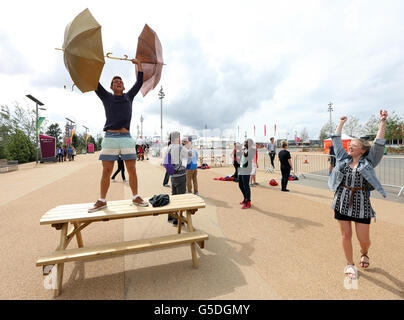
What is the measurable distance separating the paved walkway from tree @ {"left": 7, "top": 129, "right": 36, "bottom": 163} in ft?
74.9

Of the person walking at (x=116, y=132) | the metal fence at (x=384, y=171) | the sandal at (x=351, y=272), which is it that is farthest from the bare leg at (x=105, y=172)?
the metal fence at (x=384, y=171)

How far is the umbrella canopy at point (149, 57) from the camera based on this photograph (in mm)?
2912

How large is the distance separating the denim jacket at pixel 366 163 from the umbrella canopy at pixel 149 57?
277 cm

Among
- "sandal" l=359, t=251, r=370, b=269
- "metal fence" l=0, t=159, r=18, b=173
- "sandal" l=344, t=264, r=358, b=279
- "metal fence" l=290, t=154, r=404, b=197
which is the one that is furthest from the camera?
"metal fence" l=0, t=159, r=18, b=173

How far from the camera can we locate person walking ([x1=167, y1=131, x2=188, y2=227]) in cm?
434

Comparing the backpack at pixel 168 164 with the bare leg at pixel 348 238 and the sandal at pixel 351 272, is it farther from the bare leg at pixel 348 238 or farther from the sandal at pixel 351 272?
the sandal at pixel 351 272

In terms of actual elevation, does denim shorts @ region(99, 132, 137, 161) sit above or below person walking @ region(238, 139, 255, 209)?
above

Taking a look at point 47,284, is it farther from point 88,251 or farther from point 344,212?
point 344,212

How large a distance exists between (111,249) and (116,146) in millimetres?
1363

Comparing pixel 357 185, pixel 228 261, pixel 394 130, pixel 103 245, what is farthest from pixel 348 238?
pixel 394 130

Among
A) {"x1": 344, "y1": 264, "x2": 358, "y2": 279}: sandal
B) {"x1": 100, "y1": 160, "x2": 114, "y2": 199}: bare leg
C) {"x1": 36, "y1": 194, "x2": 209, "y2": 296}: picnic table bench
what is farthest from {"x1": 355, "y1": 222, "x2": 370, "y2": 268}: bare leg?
{"x1": 100, "y1": 160, "x2": 114, "y2": 199}: bare leg

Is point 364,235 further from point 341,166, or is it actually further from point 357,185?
point 341,166

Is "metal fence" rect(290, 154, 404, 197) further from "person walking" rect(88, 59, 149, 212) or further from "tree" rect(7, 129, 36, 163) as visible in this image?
"tree" rect(7, 129, 36, 163)

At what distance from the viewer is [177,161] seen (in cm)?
437
